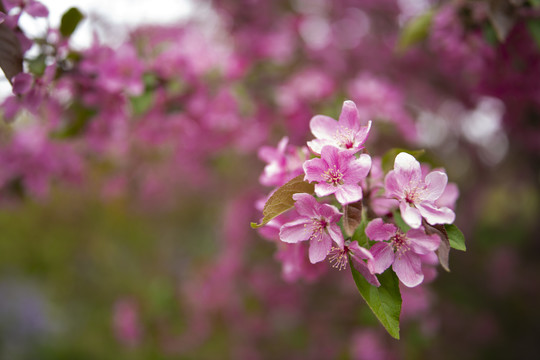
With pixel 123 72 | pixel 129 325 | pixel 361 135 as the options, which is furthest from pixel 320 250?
pixel 129 325

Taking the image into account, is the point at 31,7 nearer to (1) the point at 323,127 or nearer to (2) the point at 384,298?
(1) the point at 323,127

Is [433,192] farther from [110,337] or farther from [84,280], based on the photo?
[84,280]

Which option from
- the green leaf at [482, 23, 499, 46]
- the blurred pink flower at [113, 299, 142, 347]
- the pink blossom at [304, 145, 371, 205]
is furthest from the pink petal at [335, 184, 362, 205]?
the blurred pink flower at [113, 299, 142, 347]

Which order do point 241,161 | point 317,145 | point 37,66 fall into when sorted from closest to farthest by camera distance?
point 317,145 < point 37,66 < point 241,161

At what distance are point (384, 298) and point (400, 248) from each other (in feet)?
0.34

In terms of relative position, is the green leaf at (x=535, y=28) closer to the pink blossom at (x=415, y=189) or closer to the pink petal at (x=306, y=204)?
the pink blossom at (x=415, y=189)

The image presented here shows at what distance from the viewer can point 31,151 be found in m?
1.67

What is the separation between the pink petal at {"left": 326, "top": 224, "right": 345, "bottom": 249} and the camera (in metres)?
0.73

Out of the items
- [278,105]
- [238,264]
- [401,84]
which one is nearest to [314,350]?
[238,264]

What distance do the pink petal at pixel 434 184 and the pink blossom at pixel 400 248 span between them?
82 mm

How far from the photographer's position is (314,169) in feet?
2.48

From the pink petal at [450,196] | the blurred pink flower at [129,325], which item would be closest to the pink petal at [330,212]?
the pink petal at [450,196]

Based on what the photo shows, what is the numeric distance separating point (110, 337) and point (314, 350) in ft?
7.35

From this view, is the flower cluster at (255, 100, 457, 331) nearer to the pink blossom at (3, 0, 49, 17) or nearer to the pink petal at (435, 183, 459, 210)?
the pink petal at (435, 183, 459, 210)
